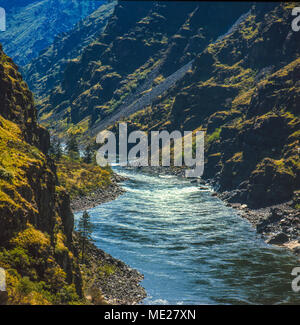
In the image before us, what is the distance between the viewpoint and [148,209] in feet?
340

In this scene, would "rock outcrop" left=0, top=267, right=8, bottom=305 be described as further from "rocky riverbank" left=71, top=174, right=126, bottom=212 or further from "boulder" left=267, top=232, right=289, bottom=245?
"rocky riverbank" left=71, top=174, right=126, bottom=212

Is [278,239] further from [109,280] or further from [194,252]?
[109,280]

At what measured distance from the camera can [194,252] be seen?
68.1 meters

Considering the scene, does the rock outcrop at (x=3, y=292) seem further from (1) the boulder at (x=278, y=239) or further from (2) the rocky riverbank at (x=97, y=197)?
(2) the rocky riverbank at (x=97, y=197)

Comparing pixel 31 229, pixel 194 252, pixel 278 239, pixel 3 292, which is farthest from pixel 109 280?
pixel 278 239

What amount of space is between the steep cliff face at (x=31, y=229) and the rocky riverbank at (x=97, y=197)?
57.0 metres

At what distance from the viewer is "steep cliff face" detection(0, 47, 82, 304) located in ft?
89.5

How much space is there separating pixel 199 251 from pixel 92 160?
343ft

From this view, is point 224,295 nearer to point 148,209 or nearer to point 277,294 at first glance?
point 277,294

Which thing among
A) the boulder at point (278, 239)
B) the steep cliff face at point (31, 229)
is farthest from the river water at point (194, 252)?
the steep cliff face at point (31, 229)

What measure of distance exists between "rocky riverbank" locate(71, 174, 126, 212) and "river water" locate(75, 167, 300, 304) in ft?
11.5

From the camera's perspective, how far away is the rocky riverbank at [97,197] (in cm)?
10369

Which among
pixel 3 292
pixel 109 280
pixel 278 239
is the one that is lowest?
pixel 109 280

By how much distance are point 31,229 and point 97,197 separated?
84.6 m
